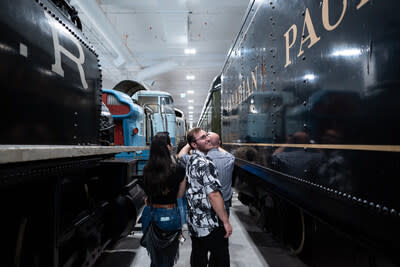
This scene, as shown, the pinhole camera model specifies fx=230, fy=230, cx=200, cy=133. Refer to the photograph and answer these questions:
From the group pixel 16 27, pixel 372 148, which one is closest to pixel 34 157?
pixel 16 27

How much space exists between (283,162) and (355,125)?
2.72 feet

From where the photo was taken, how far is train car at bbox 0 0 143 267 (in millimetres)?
1175

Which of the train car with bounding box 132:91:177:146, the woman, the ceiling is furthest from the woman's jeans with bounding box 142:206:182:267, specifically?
the train car with bounding box 132:91:177:146

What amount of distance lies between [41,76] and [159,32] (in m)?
8.73

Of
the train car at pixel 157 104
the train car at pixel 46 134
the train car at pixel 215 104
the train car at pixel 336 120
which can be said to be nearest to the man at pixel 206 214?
the train car at pixel 336 120

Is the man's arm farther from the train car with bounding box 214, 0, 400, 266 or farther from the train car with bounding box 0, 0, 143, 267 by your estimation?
the train car with bounding box 0, 0, 143, 267

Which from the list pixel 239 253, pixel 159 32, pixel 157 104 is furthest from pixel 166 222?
pixel 159 32

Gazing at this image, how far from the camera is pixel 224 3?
23.2ft

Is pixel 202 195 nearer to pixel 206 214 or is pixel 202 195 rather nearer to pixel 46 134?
pixel 206 214

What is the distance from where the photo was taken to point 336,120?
115 cm

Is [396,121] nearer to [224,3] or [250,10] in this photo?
[250,10]

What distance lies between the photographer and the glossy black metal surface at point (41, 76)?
118cm

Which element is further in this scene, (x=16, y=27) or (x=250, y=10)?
(x=250, y=10)

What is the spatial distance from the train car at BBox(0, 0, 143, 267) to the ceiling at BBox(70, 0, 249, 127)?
18.0 ft
